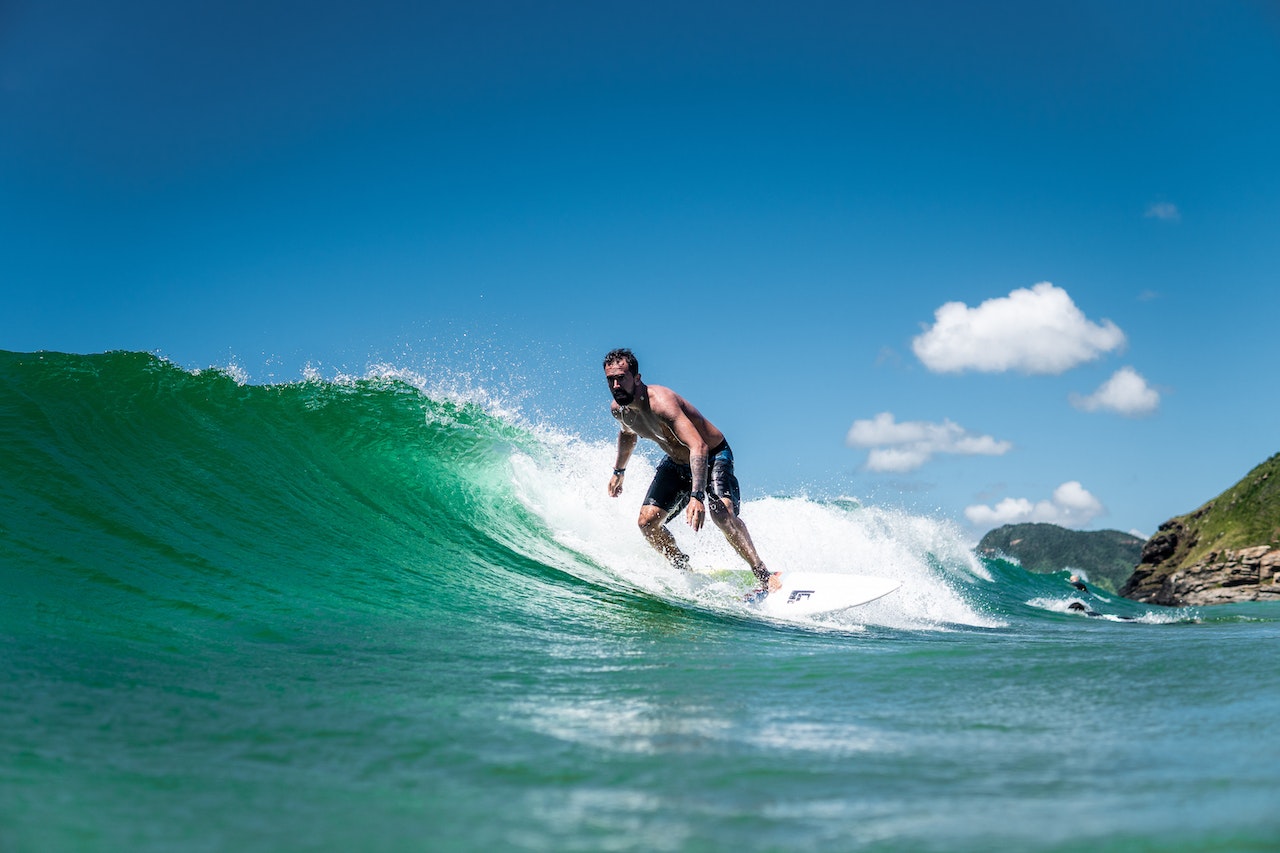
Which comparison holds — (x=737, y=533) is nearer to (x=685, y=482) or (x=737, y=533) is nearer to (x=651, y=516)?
(x=685, y=482)

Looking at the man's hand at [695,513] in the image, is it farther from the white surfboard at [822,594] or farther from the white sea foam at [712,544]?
the white surfboard at [822,594]

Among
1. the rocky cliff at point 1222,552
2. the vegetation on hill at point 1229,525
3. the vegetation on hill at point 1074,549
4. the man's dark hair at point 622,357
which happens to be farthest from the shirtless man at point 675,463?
the vegetation on hill at point 1074,549

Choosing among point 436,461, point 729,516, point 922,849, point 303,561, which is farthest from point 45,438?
point 922,849

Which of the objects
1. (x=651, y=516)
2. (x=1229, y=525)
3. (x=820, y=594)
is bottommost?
(x=820, y=594)

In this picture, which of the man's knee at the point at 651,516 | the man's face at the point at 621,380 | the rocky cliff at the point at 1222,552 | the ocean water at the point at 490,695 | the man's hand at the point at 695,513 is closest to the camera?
the ocean water at the point at 490,695

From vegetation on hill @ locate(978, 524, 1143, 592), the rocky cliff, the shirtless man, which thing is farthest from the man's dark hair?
vegetation on hill @ locate(978, 524, 1143, 592)

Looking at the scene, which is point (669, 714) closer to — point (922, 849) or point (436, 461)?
point (922, 849)

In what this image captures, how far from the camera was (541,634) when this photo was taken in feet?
18.3

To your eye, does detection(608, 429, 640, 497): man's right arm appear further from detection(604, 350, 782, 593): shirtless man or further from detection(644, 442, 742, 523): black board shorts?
detection(644, 442, 742, 523): black board shorts

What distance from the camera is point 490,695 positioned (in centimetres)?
374

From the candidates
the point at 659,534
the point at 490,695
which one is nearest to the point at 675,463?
the point at 659,534

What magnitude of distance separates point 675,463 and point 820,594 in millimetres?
1769

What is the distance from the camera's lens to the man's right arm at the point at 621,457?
8602mm

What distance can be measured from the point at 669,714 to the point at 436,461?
862 centimetres
